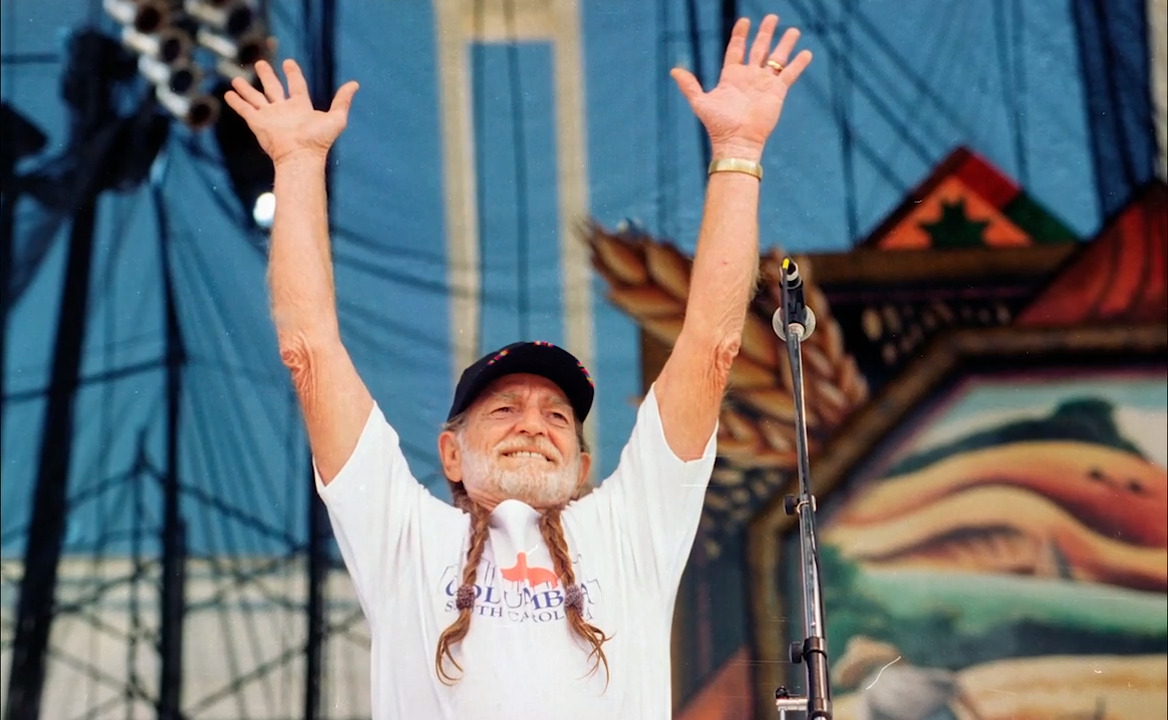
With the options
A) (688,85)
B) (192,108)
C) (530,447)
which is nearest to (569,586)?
(530,447)

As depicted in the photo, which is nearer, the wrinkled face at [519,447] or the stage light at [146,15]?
the wrinkled face at [519,447]

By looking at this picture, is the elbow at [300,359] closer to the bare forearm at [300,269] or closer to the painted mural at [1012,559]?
the bare forearm at [300,269]

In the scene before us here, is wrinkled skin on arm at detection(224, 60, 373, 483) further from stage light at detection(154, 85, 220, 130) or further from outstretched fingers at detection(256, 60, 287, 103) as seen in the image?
stage light at detection(154, 85, 220, 130)

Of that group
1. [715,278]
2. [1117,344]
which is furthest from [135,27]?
[1117,344]

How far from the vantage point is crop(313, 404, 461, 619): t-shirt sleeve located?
2957 millimetres

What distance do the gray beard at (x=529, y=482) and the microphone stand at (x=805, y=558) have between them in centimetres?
48

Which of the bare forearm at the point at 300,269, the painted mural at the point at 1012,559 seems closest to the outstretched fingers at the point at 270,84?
the bare forearm at the point at 300,269

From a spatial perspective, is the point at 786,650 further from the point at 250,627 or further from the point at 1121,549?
the point at 250,627

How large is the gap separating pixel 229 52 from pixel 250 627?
143cm

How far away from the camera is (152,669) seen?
3.87 meters

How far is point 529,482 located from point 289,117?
82 cm

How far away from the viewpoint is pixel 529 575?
2.94m

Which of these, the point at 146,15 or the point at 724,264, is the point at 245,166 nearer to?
the point at 146,15

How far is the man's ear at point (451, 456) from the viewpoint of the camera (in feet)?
10.5
